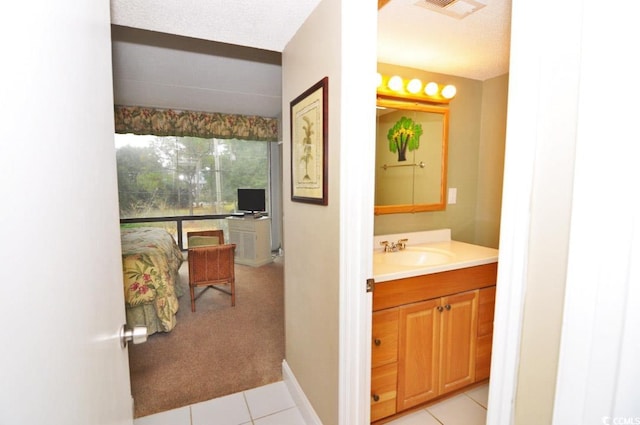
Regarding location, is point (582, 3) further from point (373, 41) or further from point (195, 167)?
point (195, 167)

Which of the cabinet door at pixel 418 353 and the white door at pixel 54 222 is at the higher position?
the white door at pixel 54 222

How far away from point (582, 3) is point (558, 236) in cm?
38

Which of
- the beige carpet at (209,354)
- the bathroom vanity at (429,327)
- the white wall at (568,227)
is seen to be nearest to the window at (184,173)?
the beige carpet at (209,354)

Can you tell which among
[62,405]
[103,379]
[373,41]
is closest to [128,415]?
[103,379]

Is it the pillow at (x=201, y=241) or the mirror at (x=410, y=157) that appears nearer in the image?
the mirror at (x=410, y=157)

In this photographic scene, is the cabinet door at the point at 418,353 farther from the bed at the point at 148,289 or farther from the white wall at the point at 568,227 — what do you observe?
the bed at the point at 148,289

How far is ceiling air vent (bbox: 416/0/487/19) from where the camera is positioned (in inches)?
60.2

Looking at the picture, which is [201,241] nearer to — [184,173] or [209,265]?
[209,265]

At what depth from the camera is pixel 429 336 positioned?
180 cm

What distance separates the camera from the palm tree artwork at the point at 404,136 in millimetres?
2389

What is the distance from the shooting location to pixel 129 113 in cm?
449

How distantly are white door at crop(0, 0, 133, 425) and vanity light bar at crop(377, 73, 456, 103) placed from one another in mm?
1848

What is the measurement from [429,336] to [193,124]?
4.53m

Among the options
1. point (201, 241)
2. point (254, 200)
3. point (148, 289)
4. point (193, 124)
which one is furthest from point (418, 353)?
point (193, 124)
